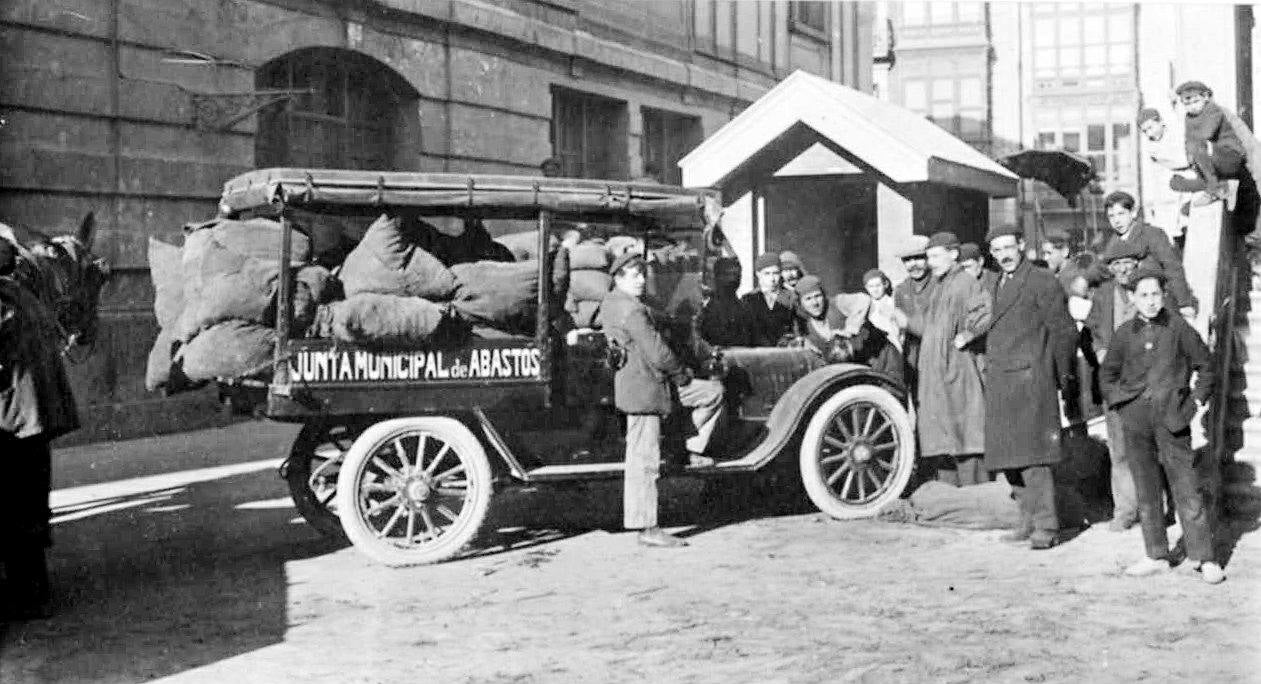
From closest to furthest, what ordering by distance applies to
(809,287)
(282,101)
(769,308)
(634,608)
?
1. (634,608)
2. (809,287)
3. (769,308)
4. (282,101)

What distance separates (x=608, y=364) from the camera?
746 cm

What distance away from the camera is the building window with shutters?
60.9ft

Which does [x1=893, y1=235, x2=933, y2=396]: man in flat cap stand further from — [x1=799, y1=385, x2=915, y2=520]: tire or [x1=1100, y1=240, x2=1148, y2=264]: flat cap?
[x1=1100, y1=240, x2=1148, y2=264]: flat cap

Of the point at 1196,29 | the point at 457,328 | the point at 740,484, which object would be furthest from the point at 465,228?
the point at 1196,29

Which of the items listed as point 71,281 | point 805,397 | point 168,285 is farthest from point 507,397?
point 71,281

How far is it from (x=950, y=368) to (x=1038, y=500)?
1097 millimetres

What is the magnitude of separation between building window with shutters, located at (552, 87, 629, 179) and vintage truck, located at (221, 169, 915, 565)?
10.3 meters

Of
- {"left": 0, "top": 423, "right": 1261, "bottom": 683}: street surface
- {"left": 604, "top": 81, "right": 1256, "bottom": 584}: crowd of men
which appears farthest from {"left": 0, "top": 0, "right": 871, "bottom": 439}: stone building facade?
{"left": 604, "top": 81, "right": 1256, "bottom": 584}: crowd of men

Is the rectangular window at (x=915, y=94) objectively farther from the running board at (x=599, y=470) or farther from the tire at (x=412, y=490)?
the tire at (x=412, y=490)

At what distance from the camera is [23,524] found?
19.2ft

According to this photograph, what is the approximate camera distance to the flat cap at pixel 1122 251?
297 inches

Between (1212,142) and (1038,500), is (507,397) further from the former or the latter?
(1212,142)

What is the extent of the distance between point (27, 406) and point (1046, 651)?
452 cm

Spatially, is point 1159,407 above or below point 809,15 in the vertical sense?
below
